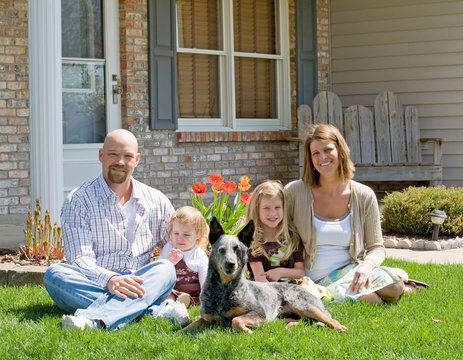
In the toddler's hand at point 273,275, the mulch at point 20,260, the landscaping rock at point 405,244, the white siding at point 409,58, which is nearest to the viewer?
the toddler's hand at point 273,275

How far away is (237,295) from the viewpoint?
3586 mm

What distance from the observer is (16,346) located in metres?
3.44

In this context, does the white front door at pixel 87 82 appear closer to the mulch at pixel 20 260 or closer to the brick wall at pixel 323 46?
the mulch at pixel 20 260

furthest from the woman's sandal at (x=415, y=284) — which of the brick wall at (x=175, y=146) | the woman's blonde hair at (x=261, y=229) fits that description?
the brick wall at (x=175, y=146)

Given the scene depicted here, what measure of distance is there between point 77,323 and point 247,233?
92 cm

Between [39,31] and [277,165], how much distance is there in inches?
173

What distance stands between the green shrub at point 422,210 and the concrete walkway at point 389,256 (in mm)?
410

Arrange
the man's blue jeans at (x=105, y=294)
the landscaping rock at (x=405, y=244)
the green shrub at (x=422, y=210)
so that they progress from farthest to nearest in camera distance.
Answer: the green shrub at (x=422, y=210) → the landscaping rock at (x=405, y=244) → the man's blue jeans at (x=105, y=294)

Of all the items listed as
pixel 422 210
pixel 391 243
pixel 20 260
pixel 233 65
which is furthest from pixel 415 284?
pixel 233 65

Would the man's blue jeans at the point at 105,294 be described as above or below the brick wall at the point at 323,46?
below

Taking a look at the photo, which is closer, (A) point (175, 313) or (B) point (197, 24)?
(A) point (175, 313)

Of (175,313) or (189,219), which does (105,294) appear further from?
(189,219)

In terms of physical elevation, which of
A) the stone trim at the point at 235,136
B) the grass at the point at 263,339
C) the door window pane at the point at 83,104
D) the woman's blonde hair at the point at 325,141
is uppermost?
the door window pane at the point at 83,104

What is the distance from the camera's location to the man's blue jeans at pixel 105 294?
12.5 ft
